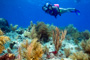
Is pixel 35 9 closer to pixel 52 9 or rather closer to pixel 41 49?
pixel 52 9

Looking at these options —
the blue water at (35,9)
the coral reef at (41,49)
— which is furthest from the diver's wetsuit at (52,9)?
the blue water at (35,9)

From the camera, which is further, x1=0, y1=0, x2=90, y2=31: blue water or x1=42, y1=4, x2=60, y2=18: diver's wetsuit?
x1=0, y1=0, x2=90, y2=31: blue water

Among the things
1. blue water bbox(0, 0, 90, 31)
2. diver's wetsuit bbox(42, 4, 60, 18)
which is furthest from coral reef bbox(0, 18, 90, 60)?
blue water bbox(0, 0, 90, 31)

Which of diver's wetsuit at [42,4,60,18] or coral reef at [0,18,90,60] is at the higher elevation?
diver's wetsuit at [42,4,60,18]

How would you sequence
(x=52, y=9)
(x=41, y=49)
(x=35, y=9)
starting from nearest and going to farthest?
(x=41, y=49) → (x=52, y=9) → (x=35, y=9)

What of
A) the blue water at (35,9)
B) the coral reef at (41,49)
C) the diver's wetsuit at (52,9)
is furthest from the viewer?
the blue water at (35,9)

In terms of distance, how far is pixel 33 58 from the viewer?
13.0 ft

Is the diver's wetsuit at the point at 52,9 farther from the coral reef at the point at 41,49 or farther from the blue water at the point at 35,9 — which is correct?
the blue water at the point at 35,9

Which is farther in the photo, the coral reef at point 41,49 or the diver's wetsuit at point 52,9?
the diver's wetsuit at point 52,9

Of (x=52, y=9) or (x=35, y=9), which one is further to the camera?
(x=35, y=9)

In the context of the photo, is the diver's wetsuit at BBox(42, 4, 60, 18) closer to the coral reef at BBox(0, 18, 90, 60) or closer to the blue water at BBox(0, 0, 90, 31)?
the coral reef at BBox(0, 18, 90, 60)

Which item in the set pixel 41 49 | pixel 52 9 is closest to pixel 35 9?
pixel 52 9

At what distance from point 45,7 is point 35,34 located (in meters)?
2.19

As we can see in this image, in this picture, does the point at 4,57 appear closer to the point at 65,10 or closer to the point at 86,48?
the point at 86,48
